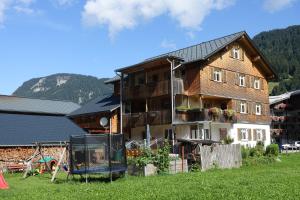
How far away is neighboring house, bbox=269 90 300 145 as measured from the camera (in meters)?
64.3

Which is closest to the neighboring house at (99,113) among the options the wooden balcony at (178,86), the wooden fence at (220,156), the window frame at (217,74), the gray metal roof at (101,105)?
the gray metal roof at (101,105)

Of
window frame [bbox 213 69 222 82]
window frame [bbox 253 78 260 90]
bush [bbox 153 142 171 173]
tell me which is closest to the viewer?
bush [bbox 153 142 171 173]

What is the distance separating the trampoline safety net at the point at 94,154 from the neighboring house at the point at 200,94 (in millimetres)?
19117

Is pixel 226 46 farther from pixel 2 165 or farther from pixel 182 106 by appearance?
pixel 2 165

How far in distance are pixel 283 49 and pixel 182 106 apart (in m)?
133

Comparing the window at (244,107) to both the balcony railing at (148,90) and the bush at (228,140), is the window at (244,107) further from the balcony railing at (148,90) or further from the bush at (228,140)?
the balcony railing at (148,90)

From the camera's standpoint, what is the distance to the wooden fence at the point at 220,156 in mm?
27212

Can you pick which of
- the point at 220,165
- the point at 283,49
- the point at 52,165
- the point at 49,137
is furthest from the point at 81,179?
the point at 283,49

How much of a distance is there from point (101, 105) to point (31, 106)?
10441 mm

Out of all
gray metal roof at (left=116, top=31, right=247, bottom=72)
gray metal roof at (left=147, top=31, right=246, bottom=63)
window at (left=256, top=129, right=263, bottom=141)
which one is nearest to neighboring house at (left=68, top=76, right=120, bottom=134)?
gray metal roof at (left=116, top=31, right=247, bottom=72)

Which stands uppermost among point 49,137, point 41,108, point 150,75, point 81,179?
point 150,75

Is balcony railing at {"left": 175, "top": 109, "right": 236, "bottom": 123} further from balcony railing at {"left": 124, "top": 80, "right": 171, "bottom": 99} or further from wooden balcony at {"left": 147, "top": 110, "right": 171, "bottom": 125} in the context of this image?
balcony railing at {"left": 124, "top": 80, "right": 171, "bottom": 99}

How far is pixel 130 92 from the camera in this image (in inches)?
1770

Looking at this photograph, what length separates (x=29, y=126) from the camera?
36625mm
